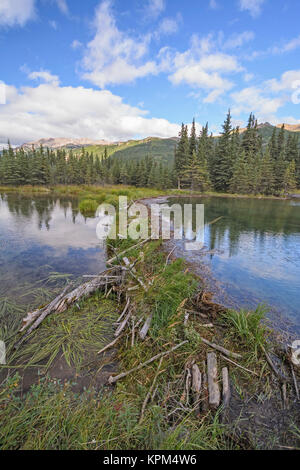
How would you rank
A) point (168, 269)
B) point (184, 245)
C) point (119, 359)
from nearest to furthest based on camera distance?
point (119, 359) < point (168, 269) < point (184, 245)

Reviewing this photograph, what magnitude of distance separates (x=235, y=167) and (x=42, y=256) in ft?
159

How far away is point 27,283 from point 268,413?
264 inches

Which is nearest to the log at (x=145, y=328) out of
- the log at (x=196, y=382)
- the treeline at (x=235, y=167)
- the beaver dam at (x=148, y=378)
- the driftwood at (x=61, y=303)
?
the beaver dam at (x=148, y=378)

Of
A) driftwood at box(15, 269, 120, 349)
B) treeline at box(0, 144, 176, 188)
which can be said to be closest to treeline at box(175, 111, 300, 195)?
treeline at box(0, 144, 176, 188)

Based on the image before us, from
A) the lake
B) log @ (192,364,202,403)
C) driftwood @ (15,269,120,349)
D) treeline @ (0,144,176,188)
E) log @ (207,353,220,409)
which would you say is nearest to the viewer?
log @ (207,353,220,409)

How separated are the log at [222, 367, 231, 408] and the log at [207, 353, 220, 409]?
98 millimetres

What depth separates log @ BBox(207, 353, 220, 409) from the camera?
106 inches

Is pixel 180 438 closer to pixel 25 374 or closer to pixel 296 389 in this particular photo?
pixel 296 389

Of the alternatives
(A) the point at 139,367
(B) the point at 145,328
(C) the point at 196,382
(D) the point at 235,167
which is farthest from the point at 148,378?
(D) the point at 235,167

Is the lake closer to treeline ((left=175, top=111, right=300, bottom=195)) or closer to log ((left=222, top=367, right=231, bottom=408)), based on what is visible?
log ((left=222, top=367, right=231, bottom=408))

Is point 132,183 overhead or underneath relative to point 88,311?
overhead
